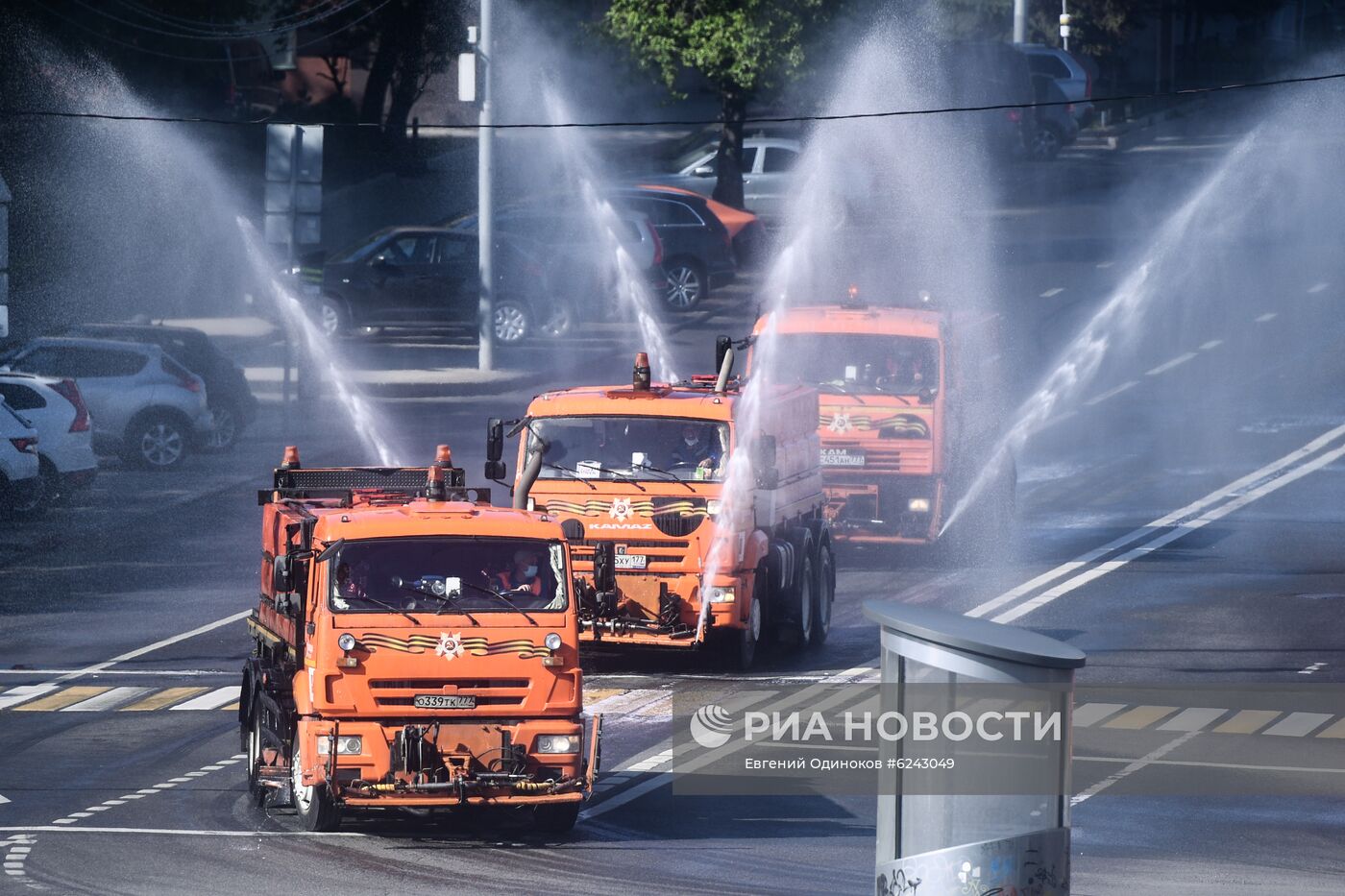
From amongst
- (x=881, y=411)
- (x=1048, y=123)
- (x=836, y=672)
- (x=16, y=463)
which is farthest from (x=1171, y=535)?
(x=1048, y=123)

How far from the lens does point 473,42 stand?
37.5 m

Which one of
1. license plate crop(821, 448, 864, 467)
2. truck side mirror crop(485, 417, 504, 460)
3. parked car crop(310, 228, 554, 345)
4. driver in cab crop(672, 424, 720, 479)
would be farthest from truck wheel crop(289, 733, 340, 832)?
parked car crop(310, 228, 554, 345)

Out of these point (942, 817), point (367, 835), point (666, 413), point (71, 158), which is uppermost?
point (71, 158)

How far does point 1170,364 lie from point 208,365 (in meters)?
16.6

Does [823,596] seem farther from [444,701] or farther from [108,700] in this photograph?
[444,701]

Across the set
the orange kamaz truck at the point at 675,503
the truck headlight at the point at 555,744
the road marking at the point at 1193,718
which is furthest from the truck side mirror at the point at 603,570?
the road marking at the point at 1193,718

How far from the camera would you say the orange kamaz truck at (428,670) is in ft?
46.8

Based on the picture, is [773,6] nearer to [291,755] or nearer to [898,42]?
[898,42]

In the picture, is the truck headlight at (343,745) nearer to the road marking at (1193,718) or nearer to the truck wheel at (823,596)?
the road marking at (1193,718)

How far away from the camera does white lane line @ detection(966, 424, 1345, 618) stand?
79.9ft

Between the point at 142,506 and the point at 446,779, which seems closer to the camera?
the point at 446,779

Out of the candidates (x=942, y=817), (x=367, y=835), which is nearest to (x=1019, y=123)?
(x=367, y=835)

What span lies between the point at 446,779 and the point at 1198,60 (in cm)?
6517

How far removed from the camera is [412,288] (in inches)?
1628
